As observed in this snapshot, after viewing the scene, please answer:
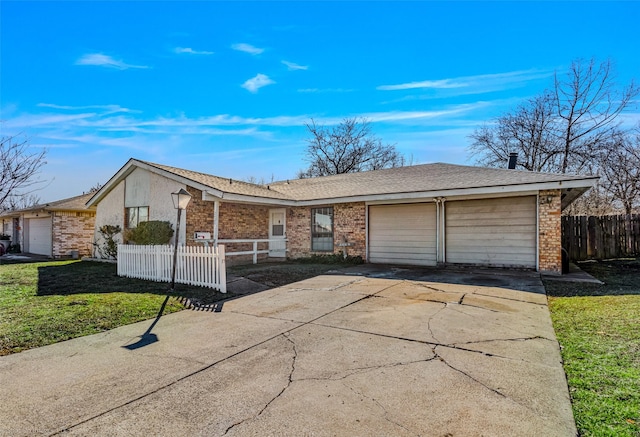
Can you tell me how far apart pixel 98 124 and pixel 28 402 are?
42.7 ft

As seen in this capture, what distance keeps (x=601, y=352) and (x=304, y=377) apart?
337 centimetres

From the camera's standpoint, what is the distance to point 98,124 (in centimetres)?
1335

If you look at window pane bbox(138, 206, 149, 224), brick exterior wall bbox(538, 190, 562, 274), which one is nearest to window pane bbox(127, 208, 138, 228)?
window pane bbox(138, 206, 149, 224)

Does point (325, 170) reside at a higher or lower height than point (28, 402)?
higher

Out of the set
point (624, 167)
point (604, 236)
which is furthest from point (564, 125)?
point (604, 236)

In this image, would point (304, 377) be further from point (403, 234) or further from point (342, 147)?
point (342, 147)

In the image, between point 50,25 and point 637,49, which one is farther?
point 637,49

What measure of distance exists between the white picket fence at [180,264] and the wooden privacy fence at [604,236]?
43.0 ft

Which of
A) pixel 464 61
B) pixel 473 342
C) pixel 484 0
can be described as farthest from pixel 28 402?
pixel 464 61

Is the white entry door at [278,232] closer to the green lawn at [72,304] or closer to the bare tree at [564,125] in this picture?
the green lawn at [72,304]

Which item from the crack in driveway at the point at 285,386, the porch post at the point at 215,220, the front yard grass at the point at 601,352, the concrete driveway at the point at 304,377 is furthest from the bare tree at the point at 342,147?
the crack in driveway at the point at 285,386

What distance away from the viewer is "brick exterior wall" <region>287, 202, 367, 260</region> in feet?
43.5

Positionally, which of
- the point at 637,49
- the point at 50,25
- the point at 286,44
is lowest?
the point at 50,25

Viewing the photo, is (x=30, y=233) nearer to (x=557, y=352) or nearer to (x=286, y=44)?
(x=286, y=44)
